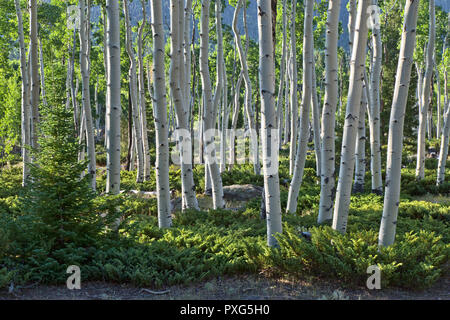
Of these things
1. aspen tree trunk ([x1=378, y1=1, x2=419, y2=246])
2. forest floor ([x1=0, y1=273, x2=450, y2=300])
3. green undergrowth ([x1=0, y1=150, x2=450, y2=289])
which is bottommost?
forest floor ([x1=0, y1=273, x2=450, y2=300])

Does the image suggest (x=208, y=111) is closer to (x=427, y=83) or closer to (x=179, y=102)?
(x=179, y=102)

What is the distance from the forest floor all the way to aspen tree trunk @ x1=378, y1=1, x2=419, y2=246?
0.75 metres

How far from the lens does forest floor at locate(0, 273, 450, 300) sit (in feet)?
13.5

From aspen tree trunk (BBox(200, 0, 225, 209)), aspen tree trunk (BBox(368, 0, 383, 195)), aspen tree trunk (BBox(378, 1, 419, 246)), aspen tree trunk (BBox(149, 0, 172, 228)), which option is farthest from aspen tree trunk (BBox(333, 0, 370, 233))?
aspen tree trunk (BBox(368, 0, 383, 195))

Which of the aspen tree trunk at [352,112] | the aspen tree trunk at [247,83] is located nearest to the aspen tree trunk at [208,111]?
the aspen tree trunk at [247,83]

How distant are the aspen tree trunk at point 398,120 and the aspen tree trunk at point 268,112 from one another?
1.40 m

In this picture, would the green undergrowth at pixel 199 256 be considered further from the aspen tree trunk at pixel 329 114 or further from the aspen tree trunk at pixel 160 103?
the aspen tree trunk at pixel 329 114

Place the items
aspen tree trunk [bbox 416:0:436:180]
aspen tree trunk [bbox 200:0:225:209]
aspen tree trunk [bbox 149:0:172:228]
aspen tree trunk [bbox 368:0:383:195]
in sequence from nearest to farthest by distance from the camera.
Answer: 1. aspen tree trunk [bbox 149:0:172:228]
2. aspen tree trunk [bbox 200:0:225:209]
3. aspen tree trunk [bbox 368:0:383:195]
4. aspen tree trunk [bbox 416:0:436:180]

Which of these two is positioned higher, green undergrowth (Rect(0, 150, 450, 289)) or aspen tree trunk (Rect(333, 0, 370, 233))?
aspen tree trunk (Rect(333, 0, 370, 233))

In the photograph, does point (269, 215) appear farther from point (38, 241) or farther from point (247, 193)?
point (247, 193)

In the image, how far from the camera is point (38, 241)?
187 inches

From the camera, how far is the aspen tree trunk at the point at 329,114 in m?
6.02

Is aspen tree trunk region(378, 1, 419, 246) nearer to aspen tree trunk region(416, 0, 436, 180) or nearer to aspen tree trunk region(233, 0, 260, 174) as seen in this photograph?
aspen tree trunk region(233, 0, 260, 174)

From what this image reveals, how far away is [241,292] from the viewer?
433 cm
